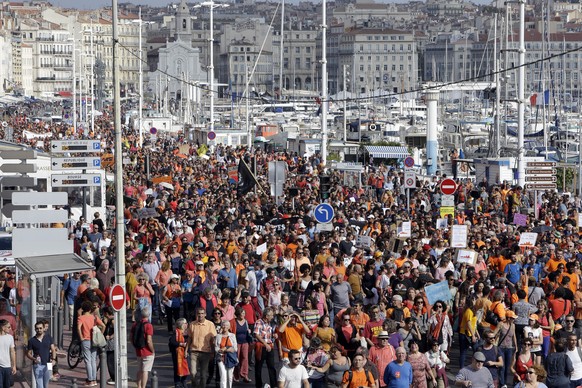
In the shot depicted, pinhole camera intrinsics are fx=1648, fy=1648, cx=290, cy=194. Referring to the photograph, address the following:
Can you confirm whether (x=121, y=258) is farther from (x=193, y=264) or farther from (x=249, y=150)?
(x=249, y=150)

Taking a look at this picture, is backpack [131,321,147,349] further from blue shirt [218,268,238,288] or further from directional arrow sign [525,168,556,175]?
directional arrow sign [525,168,556,175]

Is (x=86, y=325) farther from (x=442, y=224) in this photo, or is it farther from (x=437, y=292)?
(x=442, y=224)

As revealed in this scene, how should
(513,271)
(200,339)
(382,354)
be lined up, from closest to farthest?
1. (382,354)
2. (200,339)
3. (513,271)

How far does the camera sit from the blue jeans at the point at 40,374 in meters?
17.3

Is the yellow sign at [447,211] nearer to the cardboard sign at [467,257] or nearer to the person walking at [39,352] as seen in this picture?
the cardboard sign at [467,257]

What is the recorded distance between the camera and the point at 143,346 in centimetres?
1820

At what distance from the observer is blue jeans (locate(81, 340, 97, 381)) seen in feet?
62.1

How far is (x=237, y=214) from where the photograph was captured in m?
33.9

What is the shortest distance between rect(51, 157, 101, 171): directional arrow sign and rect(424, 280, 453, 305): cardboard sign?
9.91 meters

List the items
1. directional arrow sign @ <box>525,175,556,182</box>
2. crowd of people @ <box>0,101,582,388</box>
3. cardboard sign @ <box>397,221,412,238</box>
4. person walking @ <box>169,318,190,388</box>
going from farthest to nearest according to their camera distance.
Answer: directional arrow sign @ <box>525,175,556,182</box> < cardboard sign @ <box>397,221,412,238</box> < person walking @ <box>169,318,190,388</box> < crowd of people @ <box>0,101,582,388</box>

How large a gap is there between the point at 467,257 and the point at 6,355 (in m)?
8.72

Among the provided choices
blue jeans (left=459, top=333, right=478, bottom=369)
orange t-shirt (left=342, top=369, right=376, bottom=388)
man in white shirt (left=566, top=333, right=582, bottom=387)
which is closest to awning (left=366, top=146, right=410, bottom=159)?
blue jeans (left=459, top=333, right=478, bottom=369)

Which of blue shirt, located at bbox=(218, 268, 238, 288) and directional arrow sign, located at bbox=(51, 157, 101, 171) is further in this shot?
directional arrow sign, located at bbox=(51, 157, 101, 171)

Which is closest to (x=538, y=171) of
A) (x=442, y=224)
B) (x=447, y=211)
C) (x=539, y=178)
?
(x=539, y=178)
